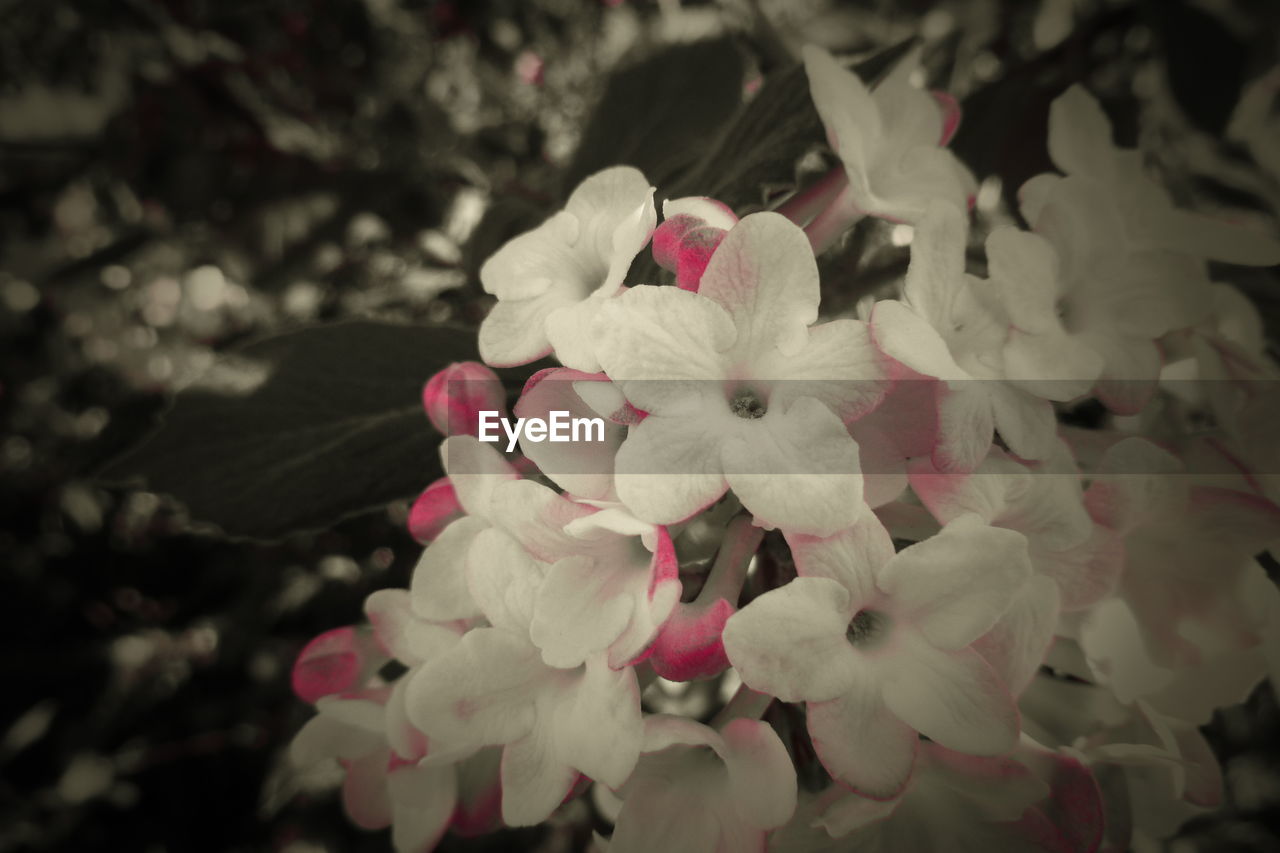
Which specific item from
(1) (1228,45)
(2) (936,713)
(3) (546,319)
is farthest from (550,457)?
(1) (1228,45)

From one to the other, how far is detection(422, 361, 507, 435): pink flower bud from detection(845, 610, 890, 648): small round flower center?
0.17 metres

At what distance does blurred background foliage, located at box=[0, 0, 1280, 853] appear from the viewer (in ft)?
2.42

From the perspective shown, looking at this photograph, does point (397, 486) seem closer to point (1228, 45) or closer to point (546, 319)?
point (546, 319)

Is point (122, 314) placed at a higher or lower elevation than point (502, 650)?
lower

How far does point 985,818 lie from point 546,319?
0.25 m

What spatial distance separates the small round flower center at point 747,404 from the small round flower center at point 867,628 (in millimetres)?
80

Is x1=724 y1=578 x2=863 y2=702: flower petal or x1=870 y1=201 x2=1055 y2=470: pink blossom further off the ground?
x1=870 y1=201 x2=1055 y2=470: pink blossom

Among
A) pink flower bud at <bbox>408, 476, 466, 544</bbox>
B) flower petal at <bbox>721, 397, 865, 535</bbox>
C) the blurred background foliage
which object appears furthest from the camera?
the blurred background foliage

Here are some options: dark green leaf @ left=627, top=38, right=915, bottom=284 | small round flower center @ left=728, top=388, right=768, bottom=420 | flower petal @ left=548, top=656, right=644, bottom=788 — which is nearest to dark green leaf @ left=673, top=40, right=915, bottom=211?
dark green leaf @ left=627, top=38, right=915, bottom=284

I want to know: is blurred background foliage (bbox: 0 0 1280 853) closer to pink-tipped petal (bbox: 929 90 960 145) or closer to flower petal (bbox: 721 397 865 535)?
pink-tipped petal (bbox: 929 90 960 145)

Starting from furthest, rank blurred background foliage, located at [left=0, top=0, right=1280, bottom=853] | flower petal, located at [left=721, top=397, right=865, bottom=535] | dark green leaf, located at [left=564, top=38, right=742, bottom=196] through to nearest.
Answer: blurred background foliage, located at [left=0, top=0, right=1280, bottom=853]
dark green leaf, located at [left=564, top=38, right=742, bottom=196]
flower petal, located at [left=721, top=397, right=865, bottom=535]

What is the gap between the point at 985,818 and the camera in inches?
12.2

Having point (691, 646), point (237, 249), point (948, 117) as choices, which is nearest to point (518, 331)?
point (691, 646)

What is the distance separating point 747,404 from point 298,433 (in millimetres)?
268
